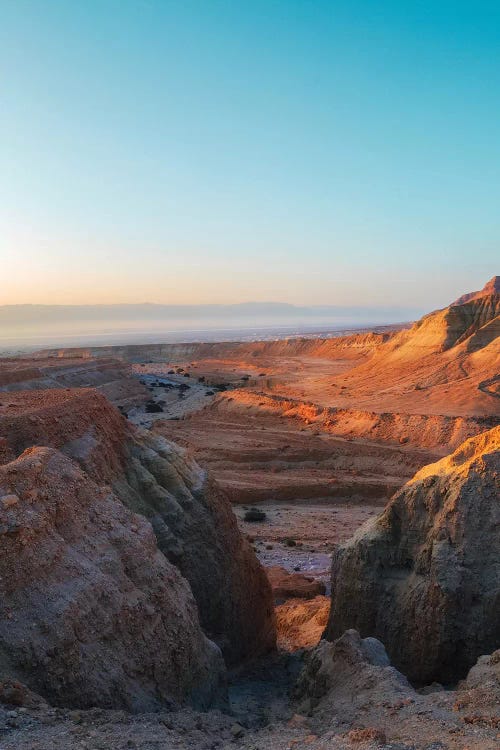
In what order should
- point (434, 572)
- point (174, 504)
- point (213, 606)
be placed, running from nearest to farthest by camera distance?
point (434, 572) → point (174, 504) → point (213, 606)

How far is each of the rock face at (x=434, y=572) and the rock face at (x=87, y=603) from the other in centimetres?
340

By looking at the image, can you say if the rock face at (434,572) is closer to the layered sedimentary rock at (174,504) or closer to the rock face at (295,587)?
the layered sedimentary rock at (174,504)

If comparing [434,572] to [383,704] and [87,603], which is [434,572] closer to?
[383,704]

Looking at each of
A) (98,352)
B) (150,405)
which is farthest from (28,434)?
(98,352)

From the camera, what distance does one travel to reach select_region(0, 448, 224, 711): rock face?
6.35 metres

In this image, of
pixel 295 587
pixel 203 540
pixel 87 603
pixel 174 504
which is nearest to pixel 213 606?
pixel 203 540

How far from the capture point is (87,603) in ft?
22.8

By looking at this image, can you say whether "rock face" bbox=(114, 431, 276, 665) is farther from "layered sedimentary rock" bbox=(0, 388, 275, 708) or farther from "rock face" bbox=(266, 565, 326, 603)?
"rock face" bbox=(266, 565, 326, 603)

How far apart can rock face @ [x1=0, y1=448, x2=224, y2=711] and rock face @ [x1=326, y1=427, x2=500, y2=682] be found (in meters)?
3.40

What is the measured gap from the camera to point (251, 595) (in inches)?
496

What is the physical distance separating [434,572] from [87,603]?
584 cm

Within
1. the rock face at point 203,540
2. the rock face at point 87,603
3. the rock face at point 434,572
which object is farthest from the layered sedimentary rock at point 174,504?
the rock face at point 434,572

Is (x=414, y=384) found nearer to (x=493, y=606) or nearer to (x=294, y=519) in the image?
(x=294, y=519)

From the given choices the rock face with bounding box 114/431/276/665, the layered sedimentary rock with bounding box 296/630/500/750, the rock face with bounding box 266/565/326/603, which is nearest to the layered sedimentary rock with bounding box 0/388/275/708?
the rock face with bounding box 114/431/276/665
